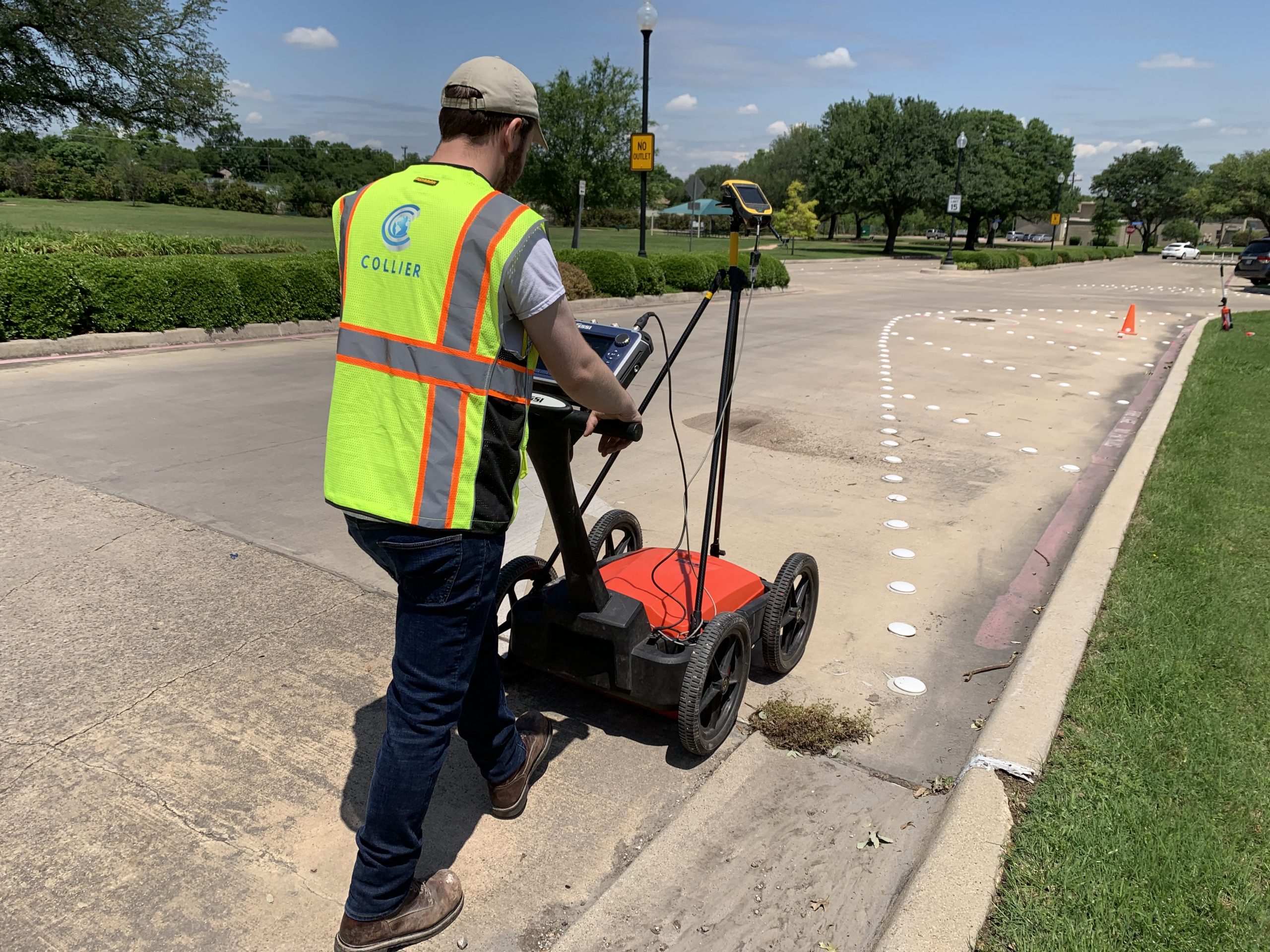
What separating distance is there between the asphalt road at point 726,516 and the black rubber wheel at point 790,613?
0.09 metres

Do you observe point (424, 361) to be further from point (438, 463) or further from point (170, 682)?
point (170, 682)

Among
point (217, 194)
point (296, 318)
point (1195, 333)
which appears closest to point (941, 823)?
point (296, 318)

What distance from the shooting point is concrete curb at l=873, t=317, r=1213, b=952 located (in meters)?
2.16

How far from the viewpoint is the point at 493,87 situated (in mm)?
1907

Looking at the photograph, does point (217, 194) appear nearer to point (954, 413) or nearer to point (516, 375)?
point (954, 413)

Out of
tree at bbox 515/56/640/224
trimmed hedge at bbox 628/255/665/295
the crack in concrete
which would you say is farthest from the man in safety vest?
tree at bbox 515/56/640/224

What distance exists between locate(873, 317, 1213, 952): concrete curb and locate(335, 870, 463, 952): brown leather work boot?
1062 mm

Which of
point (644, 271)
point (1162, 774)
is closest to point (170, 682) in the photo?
point (1162, 774)

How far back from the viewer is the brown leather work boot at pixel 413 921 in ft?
6.75

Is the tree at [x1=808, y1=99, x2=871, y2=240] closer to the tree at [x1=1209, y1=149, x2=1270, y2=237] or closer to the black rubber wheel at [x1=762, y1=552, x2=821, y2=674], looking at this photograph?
the tree at [x1=1209, y1=149, x2=1270, y2=237]

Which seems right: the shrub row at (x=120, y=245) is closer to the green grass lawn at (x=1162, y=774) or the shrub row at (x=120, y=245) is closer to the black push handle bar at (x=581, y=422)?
the black push handle bar at (x=581, y=422)

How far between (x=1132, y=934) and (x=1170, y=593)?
93.6 inches

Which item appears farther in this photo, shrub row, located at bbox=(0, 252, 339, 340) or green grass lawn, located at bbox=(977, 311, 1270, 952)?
shrub row, located at bbox=(0, 252, 339, 340)

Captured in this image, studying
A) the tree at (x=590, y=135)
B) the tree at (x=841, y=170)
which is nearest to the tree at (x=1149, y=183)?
the tree at (x=841, y=170)
